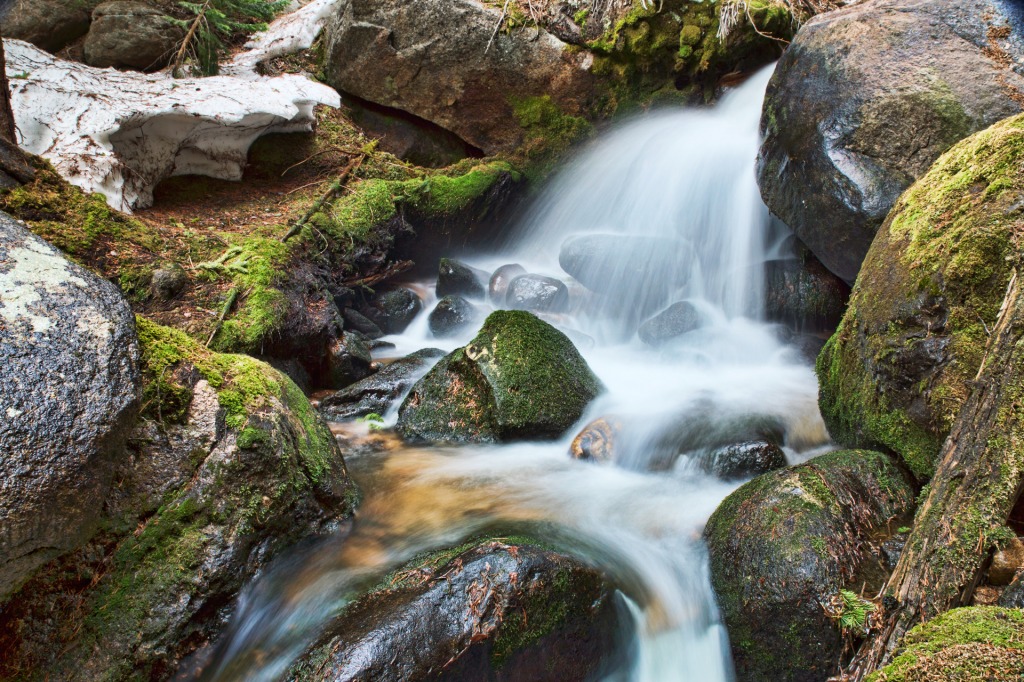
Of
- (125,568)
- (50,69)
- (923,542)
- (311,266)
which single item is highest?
(50,69)

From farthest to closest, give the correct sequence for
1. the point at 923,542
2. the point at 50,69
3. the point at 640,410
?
the point at 50,69 < the point at 640,410 < the point at 923,542

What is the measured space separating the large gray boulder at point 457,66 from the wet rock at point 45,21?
3.45m

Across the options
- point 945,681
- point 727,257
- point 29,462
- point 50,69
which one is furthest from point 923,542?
point 50,69

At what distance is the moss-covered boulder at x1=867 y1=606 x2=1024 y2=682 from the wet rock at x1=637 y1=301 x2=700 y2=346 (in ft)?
Answer: 15.7

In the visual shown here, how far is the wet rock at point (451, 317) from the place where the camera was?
23.1ft

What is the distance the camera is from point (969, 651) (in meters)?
1.43

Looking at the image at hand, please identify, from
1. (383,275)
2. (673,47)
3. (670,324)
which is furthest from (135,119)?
(673,47)

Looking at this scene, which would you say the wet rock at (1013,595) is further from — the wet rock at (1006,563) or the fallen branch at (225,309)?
the fallen branch at (225,309)

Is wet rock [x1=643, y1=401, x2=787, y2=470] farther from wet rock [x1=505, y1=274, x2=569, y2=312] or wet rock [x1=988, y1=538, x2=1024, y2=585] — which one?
wet rock [x1=505, y1=274, x2=569, y2=312]

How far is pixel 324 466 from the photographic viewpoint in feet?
11.2

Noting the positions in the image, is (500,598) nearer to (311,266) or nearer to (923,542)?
(923,542)

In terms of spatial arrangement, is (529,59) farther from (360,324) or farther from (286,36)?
(360,324)

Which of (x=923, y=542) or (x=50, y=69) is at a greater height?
(x=50, y=69)

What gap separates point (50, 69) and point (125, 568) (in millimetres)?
6018
